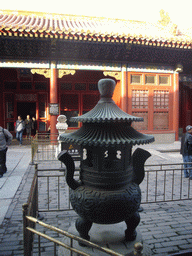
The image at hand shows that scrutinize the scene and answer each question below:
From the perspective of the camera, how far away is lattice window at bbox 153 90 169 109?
38.5ft

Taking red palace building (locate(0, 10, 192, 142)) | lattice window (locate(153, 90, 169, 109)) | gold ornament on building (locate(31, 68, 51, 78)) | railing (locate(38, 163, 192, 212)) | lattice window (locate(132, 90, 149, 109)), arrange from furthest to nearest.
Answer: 1. lattice window (locate(153, 90, 169, 109))
2. lattice window (locate(132, 90, 149, 109))
3. gold ornament on building (locate(31, 68, 51, 78))
4. red palace building (locate(0, 10, 192, 142))
5. railing (locate(38, 163, 192, 212))

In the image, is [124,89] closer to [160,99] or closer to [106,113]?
[160,99]

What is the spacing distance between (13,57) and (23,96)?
3.21 m

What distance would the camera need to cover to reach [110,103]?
2.75 metres

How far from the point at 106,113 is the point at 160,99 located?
10035 mm

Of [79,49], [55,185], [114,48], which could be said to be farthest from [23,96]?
[55,185]

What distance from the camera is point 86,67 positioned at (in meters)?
10.9

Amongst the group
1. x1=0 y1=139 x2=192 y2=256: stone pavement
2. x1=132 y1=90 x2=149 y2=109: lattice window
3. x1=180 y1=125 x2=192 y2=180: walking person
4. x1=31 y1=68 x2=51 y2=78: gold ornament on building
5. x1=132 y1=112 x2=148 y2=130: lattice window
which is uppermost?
x1=31 y1=68 x2=51 y2=78: gold ornament on building

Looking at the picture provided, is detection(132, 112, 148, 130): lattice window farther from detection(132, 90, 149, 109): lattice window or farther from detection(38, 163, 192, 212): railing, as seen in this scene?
detection(38, 163, 192, 212): railing

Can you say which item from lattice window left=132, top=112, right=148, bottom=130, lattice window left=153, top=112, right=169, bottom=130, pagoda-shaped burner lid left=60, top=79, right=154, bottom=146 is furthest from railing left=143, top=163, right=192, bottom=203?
lattice window left=153, top=112, right=169, bottom=130

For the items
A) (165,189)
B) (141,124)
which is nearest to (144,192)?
(165,189)

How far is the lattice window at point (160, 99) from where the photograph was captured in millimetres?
11734

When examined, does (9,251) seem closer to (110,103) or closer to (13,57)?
(110,103)

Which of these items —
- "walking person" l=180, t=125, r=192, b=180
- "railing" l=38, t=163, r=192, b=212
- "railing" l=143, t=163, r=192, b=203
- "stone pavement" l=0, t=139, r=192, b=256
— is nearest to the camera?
"stone pavement" l=0, t=139, r=192, b=256
